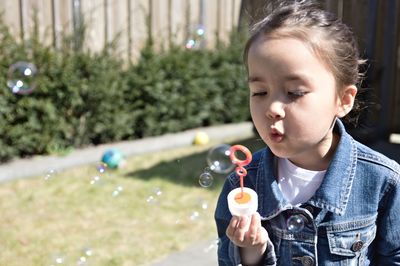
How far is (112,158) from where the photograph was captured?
225 inches

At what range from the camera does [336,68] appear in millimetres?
1617

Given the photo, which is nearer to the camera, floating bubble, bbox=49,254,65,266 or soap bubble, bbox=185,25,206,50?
floating bubble, bbox=49,254,65,266

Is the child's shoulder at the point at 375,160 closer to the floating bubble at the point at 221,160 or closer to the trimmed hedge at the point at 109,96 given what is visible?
the floating bubble at the point at 221,160

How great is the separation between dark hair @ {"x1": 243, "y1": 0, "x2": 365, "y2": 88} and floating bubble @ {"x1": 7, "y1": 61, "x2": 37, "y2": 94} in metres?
3.78

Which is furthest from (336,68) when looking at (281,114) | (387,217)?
(387,217)

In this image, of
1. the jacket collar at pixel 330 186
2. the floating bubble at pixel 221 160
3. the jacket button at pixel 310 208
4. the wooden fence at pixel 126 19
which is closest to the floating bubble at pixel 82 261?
the floating bubble at pixel 221 160

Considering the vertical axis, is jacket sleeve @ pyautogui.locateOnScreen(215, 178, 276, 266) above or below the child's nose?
below

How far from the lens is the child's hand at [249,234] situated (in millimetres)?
1507

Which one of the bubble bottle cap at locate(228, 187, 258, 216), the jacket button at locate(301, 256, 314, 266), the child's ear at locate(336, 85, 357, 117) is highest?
the child's ear at locate(336, 85, 357, 117)

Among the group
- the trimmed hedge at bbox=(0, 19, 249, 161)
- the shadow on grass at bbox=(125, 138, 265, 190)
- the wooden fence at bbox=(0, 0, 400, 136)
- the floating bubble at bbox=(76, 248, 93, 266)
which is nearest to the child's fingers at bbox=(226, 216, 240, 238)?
the floating bubble at bbox=(76, 248, 93, 266)

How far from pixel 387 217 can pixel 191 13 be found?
6.35 m

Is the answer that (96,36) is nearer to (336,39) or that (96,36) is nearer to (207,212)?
(207,212)

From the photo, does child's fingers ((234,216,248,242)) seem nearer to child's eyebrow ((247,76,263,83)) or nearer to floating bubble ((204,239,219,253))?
child's eyebrow ((247,76,263,83))

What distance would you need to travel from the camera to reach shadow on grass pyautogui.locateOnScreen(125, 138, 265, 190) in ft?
17.1
